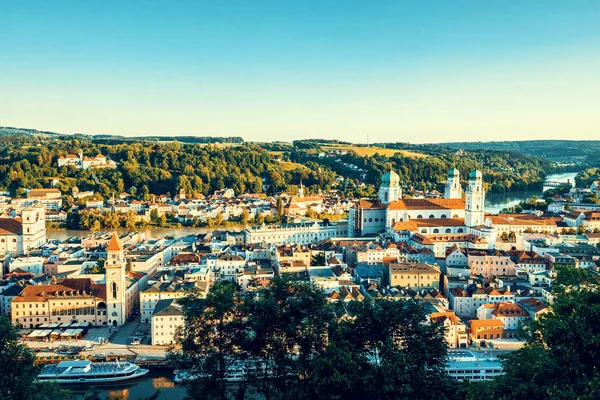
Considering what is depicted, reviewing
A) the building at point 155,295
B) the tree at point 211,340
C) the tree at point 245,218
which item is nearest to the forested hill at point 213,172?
the tree at point 245,218

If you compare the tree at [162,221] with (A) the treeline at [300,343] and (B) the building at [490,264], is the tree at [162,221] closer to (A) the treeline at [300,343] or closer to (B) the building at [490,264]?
(B) the building at [490,264]

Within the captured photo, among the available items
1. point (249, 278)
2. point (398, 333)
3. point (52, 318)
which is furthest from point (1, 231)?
point (398, 333)

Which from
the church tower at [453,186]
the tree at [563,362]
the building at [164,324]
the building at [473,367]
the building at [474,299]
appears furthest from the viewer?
the church tower at [453,186]

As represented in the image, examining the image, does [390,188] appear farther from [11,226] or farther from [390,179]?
[11,226]

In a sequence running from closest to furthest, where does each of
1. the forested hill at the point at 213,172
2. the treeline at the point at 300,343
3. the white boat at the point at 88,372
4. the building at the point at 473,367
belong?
1. the treeline at the point at 300,343
2. the building at the point at 473,367
3. the white boat at the point at 88,372
4. the forested hill at the point at 213,172

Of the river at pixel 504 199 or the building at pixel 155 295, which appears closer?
the building at pixel 155 295

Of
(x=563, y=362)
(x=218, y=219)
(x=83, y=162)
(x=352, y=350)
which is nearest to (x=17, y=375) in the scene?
(x=352, y=350)
